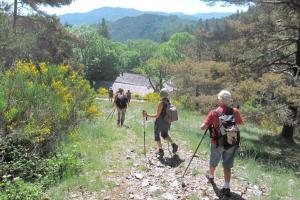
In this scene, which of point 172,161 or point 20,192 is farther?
point 172,161

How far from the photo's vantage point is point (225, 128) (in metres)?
6.73

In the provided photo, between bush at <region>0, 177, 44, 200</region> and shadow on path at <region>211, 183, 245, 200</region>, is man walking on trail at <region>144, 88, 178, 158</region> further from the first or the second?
bush at <region>0, 177, 44, 200</region>

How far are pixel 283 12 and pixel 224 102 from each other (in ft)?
35.0

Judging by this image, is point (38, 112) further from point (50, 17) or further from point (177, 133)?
point (50, 17)

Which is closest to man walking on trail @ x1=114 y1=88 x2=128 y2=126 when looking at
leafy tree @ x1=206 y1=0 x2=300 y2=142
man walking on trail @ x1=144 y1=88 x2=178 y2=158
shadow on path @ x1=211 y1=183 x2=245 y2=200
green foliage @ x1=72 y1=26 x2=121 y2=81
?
leafy tree @ x1=206 y1=0 x2=300 y2=142

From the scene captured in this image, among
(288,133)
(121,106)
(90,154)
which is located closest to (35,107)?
(90,154)

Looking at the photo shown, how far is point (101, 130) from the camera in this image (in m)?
11.9

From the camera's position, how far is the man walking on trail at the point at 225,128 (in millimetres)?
6723

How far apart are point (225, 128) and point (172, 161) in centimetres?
268

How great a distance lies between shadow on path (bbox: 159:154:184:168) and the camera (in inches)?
352

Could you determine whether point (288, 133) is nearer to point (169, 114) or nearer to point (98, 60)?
point (169, 114)

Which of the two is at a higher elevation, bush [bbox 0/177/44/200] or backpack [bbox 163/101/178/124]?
backpack [bbox 163/101/178/124]

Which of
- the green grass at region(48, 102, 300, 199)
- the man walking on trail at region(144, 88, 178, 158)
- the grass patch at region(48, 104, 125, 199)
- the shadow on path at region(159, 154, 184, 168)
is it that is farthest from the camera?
the man walking on trail at region(144, 88, 178, 158)

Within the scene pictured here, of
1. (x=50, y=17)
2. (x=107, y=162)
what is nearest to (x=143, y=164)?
(x=107, y=162)
